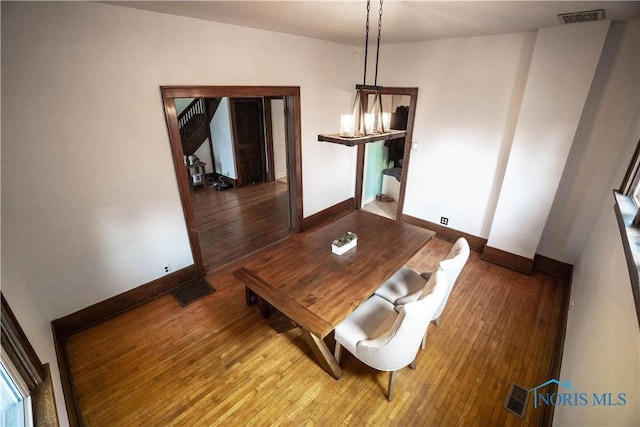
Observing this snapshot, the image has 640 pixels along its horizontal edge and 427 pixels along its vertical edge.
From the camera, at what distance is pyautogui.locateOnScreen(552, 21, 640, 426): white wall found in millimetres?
1180

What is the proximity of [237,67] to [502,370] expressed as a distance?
3673 millimetres

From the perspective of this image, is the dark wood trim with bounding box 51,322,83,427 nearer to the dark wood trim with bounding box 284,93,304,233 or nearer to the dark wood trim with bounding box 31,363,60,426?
the dark wood trim with bounding box 31,363,60,426

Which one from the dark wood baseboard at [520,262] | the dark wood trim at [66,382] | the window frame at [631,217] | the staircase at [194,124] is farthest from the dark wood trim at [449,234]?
the staircase at [194,124]

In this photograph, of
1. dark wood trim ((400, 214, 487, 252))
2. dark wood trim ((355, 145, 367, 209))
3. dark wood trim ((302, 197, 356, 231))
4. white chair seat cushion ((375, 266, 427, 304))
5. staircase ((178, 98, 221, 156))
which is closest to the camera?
white chair seat cushion ((375, 266, 427, 304))

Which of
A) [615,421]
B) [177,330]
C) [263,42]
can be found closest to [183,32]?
[263,42]

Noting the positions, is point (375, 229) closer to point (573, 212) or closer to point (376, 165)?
point (573, 212)

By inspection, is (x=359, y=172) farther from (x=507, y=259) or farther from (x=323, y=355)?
(x=323, y=355)

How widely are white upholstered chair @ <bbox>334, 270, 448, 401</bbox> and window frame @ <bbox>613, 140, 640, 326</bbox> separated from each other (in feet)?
2.74

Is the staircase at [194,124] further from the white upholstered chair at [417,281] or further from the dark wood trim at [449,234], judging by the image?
the white upholstered chair at [417,281]

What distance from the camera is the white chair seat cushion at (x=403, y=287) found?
7.62 ft

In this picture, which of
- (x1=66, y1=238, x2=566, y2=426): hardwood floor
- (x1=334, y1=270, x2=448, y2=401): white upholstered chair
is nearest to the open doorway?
(x1=66, y1=238, x2=566, y2=426): hardwood floor

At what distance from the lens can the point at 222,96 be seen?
9.51 ft

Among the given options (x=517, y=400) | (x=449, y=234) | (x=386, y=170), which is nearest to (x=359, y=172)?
(x=386, y=170)

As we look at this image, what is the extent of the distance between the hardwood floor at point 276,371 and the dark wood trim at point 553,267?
18.6 inches
